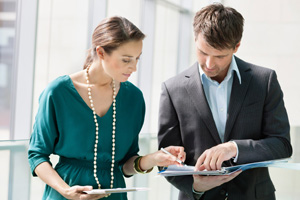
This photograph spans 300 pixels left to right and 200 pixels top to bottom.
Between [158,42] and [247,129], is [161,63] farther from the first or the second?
[247,129]

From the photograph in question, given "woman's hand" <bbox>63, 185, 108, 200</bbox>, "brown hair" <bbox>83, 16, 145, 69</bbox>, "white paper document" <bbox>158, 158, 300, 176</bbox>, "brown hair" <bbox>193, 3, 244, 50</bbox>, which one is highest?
"brown hair" <bbox>193, 3, 244, 50</bbox>

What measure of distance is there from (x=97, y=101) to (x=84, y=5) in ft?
6.71

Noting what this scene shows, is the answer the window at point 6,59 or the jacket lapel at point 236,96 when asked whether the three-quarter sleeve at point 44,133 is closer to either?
the jacket lapel at point 236,96

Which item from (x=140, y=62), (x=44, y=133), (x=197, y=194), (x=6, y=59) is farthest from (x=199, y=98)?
(x=140, y=62)

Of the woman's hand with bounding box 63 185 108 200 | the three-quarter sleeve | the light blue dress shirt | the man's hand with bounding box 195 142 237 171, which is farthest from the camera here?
the light blue dress shirt

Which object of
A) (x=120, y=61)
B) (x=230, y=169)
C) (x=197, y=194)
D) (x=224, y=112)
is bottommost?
(x=197, y=194)

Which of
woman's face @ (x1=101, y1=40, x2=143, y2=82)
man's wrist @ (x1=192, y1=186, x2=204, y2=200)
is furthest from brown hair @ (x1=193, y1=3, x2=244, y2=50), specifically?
man's wrist @ (x1=192, y1=186, x2=204, y2=200)

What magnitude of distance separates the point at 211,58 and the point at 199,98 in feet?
0.68

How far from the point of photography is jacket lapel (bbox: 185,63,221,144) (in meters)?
2.20

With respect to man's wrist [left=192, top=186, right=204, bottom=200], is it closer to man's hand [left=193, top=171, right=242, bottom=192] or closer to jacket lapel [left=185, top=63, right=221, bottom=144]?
man's hand [left=193, top=171, right=242, bottom=192]

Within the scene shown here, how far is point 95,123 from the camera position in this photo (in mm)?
2014

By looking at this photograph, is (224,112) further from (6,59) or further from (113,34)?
(6,59)

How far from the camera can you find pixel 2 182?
295 centimetres

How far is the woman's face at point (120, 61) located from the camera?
2.00 meters
